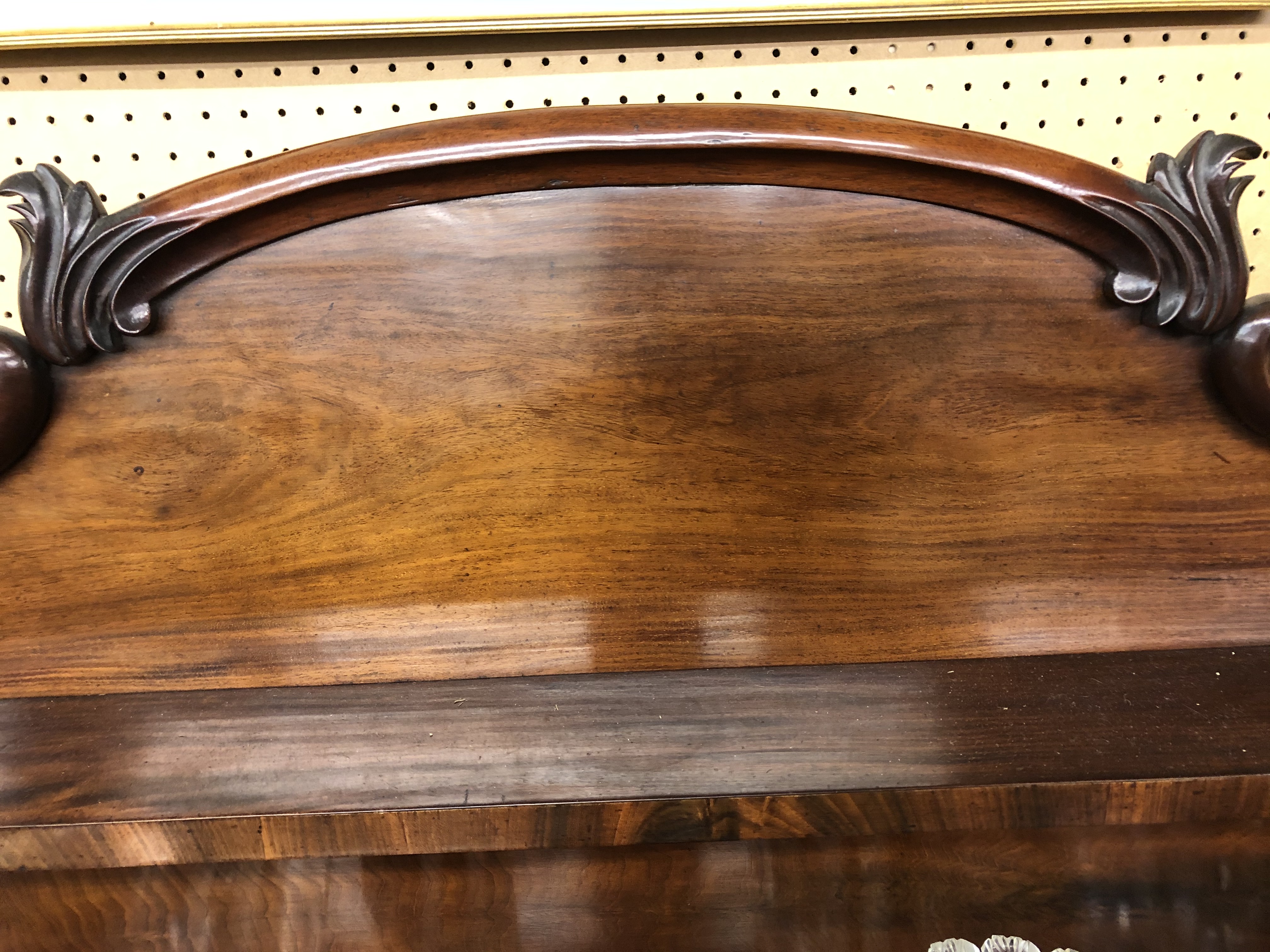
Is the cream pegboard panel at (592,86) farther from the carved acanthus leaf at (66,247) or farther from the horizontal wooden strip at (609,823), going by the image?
the horizontal wooden strip at (609,823)

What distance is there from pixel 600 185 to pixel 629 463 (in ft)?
0.74

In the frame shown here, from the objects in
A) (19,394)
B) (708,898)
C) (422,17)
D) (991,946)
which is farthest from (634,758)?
(422,17)

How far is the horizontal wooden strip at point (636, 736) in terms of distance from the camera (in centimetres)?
58

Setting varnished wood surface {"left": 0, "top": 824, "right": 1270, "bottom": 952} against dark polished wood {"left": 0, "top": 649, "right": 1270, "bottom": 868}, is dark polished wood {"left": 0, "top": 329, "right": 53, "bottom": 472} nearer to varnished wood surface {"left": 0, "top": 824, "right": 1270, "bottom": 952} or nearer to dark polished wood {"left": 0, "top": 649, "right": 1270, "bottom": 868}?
dark polished wood {"left": 0, "top": 649, "right": 1270, "bottom": 868}

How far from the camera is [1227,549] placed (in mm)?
708

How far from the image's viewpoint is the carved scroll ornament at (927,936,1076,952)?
0.65 meters

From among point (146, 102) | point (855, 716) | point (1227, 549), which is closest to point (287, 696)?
point (855, 716)

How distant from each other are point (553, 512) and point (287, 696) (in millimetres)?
280

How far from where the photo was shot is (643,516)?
683 millimetres

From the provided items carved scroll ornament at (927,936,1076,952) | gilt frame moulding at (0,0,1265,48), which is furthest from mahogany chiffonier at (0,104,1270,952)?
gilt frame moulding at (0,0,1265,48)

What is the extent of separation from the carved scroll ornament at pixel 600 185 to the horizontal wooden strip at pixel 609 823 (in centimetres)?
32

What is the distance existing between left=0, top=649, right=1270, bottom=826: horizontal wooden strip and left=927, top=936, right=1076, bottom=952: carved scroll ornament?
179 millimetres

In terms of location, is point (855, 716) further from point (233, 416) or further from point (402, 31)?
point (402, 31)

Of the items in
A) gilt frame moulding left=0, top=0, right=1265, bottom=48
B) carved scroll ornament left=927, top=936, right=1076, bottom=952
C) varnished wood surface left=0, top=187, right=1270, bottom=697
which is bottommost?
carved scroll ornament left=927, top=936, right=1076, bottom=952
